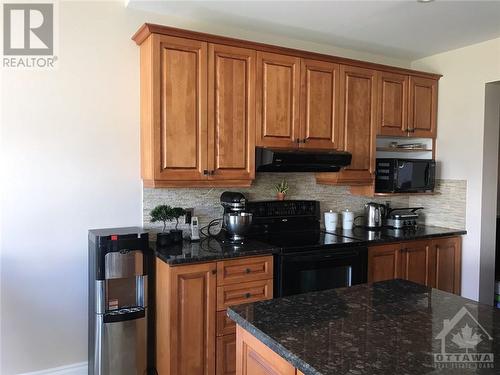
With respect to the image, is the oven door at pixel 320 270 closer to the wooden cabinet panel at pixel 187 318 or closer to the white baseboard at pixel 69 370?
the wooden cabinet panel at pixel 187 318

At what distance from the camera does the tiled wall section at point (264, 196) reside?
295cm

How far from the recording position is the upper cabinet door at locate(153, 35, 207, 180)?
2.60 m

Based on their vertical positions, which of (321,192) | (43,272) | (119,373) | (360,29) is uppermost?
(360,29)

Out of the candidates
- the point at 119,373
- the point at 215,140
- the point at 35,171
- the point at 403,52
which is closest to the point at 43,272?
the point at 35,171

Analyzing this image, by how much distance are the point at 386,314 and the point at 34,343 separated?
7.50 ft

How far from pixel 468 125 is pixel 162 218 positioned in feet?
9.30

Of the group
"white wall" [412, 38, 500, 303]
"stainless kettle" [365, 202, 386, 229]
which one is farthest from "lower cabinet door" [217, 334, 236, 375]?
"white wall" [412, 38, 500, 303]

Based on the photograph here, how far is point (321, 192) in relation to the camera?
366cm

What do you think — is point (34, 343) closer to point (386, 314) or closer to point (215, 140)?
point (215, 140)

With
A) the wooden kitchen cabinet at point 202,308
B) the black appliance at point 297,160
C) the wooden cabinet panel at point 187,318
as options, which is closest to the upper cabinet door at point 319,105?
the black appliance at point 297,160

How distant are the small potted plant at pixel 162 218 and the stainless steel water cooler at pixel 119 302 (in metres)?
0.24

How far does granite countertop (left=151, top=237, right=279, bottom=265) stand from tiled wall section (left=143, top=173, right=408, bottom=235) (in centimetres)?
31

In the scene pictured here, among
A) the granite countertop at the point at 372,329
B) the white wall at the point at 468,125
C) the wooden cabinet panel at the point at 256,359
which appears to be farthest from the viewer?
the white wall at the point at 468,125

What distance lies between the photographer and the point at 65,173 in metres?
2.65
